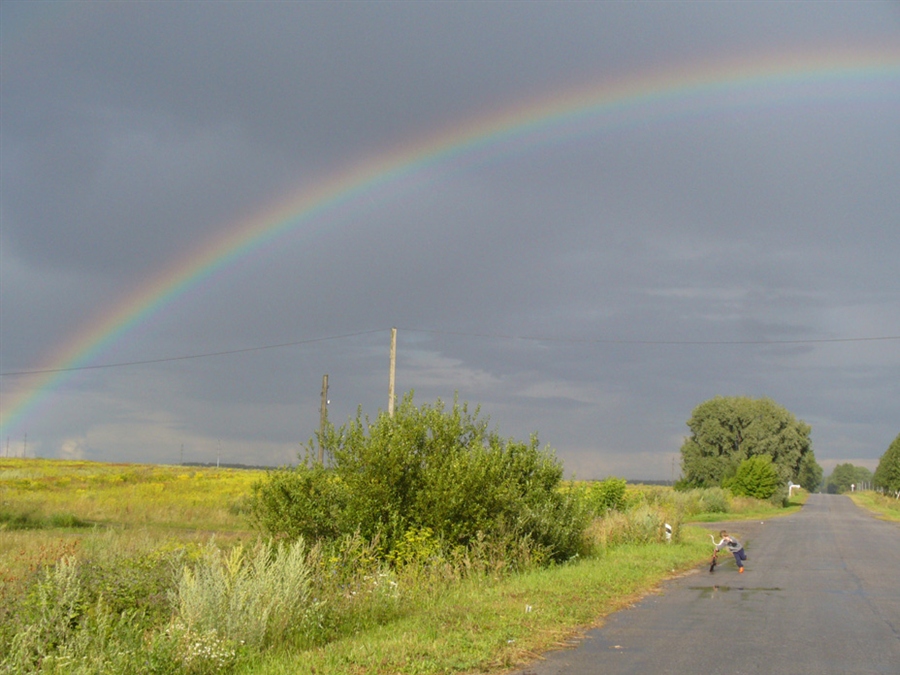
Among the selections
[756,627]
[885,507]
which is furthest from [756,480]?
[756,627]

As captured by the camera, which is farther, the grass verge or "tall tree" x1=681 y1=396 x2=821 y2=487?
"tall tree" x1=681 y1=396 x2=821 y2=487

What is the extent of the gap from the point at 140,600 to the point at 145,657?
3.58 metres

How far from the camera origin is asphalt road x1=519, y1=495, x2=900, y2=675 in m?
9.23

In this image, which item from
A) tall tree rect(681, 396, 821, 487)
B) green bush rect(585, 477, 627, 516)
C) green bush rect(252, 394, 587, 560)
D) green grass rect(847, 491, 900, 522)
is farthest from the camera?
tall tree rect(681, 396, 821, 487)

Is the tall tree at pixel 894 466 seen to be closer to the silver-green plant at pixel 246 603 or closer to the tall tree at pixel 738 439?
the tall tree at pixel 738 439

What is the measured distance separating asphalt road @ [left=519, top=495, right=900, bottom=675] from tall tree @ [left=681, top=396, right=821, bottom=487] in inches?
2446

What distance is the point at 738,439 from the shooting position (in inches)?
3282

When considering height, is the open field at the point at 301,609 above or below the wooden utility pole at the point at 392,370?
below

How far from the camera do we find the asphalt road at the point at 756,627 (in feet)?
30.3

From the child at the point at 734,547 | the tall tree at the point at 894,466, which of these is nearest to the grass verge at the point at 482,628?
the child at the point at 734,547

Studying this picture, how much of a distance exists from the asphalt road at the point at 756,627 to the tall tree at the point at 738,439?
6214 centimetres

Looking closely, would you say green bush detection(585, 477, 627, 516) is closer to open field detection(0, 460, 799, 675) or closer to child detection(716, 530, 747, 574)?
child detection(716, 530, 747, 574)

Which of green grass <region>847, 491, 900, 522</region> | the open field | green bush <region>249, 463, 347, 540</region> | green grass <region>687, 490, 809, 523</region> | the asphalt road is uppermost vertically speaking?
green bush <region>249, 463, 347, 540</region>

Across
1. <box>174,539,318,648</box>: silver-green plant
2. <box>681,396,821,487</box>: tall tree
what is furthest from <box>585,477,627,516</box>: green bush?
<box>681,396,821,487</box>: tall tree
